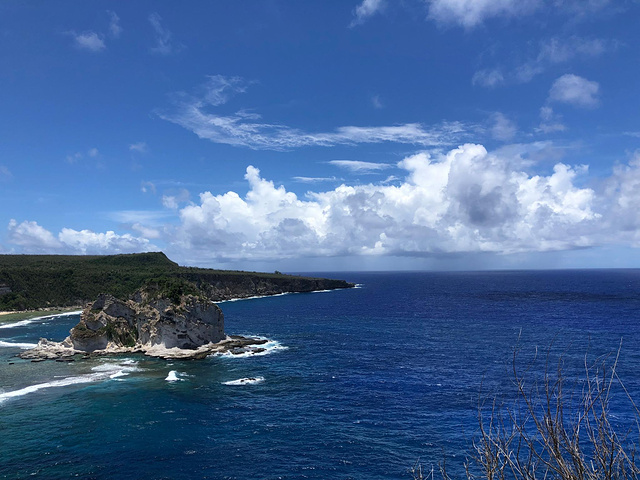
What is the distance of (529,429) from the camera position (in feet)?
158

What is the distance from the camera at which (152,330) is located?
89.4 m

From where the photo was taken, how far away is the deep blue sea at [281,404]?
39406mm

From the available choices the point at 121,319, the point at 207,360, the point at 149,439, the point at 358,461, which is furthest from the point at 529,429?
the point at 121,319

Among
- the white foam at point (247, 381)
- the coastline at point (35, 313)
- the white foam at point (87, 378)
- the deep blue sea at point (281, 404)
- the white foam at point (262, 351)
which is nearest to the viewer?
the deep blue sea at point (281, 404)

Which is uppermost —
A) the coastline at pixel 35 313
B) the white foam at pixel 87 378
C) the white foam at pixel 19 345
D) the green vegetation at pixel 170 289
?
the green vegetation at pixel 170 289

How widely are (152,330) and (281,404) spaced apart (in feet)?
153

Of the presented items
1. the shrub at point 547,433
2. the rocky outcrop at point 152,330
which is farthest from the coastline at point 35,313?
the shrub at point 547,433

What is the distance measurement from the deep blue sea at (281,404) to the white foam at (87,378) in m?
0.34

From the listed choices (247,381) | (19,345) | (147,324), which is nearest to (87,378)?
(147,324)

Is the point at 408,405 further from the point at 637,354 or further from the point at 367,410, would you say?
the point at 637,354

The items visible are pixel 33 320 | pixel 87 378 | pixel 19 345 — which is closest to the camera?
pixel 87 378

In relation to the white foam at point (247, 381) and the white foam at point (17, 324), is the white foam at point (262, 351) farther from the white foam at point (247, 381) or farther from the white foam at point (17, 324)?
→ the white foam at point (17, 324)

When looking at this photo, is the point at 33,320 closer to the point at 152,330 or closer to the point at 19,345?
the point at 19,345

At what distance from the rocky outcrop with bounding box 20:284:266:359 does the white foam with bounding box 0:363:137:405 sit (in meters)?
10.0
